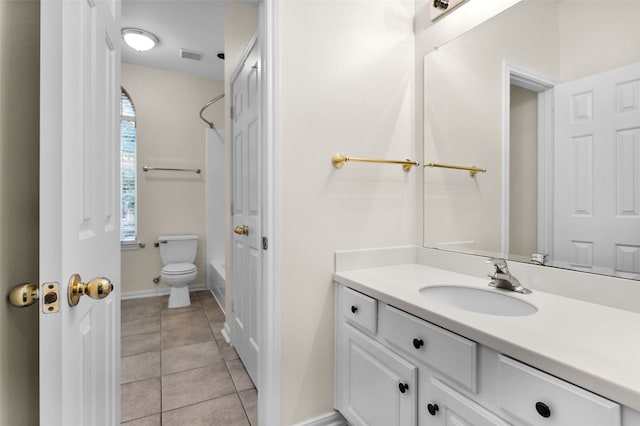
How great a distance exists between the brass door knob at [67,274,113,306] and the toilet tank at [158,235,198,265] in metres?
3.19

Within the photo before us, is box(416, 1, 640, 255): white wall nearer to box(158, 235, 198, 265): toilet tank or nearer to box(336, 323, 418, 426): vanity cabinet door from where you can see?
Answer: box(336, 323, 418, 426): vanity cabinet door

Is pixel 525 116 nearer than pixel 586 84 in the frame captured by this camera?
No

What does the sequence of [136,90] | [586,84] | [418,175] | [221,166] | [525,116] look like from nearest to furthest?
[586,84] → [525,116] → [418,175] → [136,90] → [221,166]

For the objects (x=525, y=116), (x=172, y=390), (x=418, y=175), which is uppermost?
(x=525, y=116)

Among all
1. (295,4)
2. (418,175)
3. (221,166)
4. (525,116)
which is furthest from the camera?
(221,166)

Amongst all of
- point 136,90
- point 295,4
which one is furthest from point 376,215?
point 136,90

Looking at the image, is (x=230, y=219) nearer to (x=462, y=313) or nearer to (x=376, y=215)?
(x=376, y=215)

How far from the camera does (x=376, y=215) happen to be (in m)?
1.66

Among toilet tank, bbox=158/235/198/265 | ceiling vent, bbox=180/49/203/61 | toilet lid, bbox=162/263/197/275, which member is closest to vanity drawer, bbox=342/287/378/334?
toilet lid, bbox=162/263/197/275

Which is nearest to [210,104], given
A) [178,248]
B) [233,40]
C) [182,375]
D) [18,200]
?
[233,40]

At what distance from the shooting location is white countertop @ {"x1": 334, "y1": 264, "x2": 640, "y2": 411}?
2.08ft

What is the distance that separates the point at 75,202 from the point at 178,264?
316cm

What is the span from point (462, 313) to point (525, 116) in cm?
91

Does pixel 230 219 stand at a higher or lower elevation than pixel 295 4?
lower
